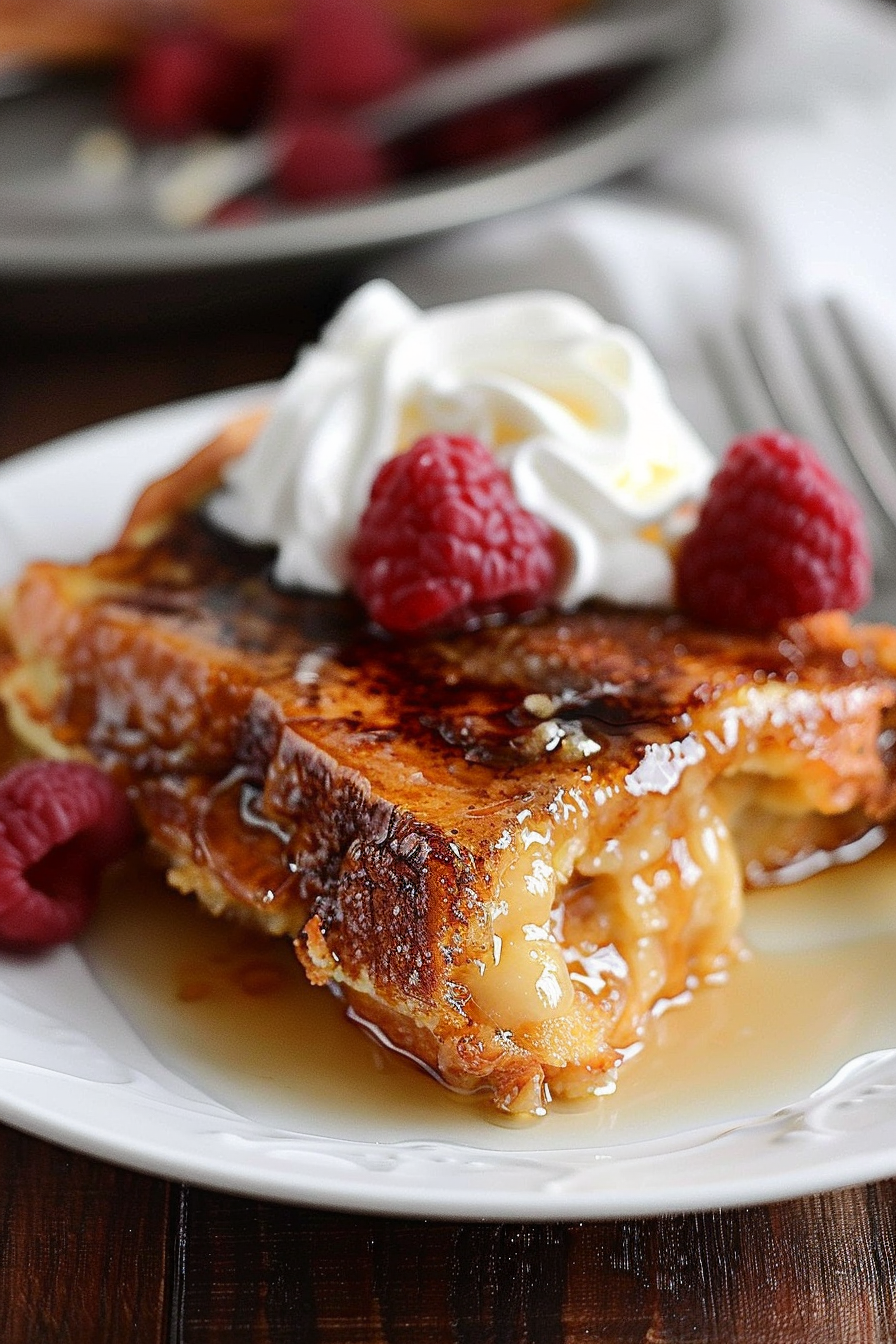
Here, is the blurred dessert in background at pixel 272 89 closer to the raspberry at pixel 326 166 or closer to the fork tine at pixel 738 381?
the raspberry at pixel 326 166

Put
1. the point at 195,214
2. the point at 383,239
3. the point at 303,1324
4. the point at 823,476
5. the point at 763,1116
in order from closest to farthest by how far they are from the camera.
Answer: the point at 303,1324
the point at 763,1116
the point at 823,476
the point at 383,239
the point at 195,214

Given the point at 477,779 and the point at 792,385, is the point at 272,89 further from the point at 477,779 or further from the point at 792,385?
the point at 477,779

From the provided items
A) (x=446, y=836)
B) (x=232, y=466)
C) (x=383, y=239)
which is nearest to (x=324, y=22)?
(x=383, y=239)

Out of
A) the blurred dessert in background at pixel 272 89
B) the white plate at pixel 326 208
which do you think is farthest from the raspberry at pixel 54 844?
the blurred dessert in background at pixel 272 89

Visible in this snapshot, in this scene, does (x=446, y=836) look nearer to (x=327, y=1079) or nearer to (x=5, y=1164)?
(x=327, y=1079)

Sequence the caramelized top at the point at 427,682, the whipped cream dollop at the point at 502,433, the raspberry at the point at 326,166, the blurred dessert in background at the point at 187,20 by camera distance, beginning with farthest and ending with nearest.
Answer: the blurred dessert in background at the point at 187,20 < the raspberry at the point at 326,166 < the whipped cream dollop at the point at 502,433 < the caramelized top at the point at 427,682

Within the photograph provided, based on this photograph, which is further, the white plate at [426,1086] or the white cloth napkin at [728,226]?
the white cloth napkin at [728,226]

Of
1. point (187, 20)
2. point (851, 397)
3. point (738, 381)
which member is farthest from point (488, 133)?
point (851, 397)
